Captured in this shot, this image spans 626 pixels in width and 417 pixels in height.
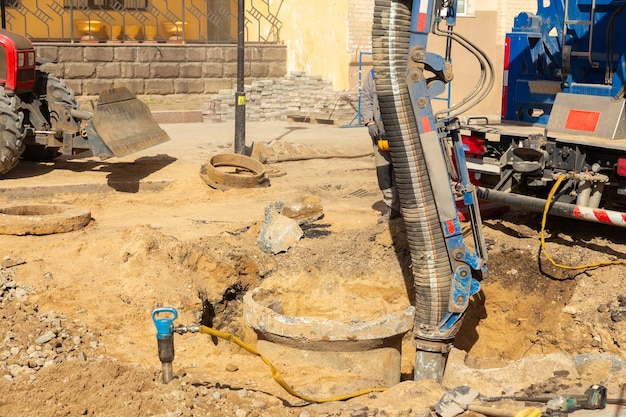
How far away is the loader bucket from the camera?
34.9 feet

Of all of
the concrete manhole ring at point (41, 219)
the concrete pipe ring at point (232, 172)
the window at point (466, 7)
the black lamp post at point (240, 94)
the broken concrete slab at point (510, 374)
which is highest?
the window at point (466, 7)

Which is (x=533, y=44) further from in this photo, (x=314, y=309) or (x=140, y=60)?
(x=140, y=60)

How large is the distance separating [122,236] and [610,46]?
16.2ft

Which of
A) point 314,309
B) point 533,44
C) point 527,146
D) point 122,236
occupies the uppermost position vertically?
point 533,44

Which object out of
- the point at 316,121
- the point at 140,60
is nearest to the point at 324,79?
the point at 316,121

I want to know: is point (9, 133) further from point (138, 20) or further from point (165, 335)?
point (138, 20)

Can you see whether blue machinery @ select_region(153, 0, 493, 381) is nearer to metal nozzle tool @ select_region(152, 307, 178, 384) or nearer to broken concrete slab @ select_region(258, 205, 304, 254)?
metal nozzle tool @ select_region(152, 307, 178, 384)

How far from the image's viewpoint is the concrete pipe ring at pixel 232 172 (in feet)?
36.6

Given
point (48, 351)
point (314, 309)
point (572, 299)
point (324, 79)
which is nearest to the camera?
point (48, 351)

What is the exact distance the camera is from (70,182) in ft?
35.7

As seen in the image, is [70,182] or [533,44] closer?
[533,44]

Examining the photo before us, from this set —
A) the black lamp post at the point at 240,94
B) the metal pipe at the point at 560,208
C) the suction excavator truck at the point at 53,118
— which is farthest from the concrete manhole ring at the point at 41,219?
the metal pipe at the point at 560,208

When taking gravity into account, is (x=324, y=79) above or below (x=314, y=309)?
above

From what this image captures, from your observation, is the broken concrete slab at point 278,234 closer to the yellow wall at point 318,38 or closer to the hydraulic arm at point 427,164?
the hydraulic arm at point 427,164
